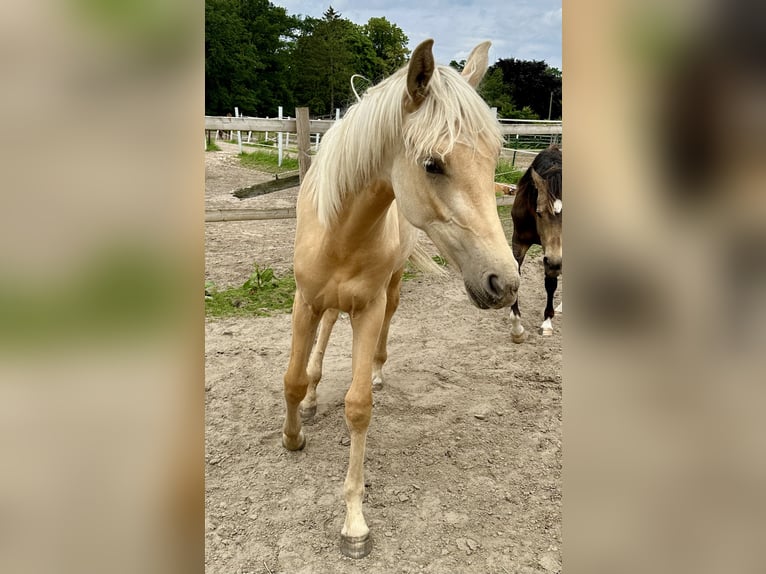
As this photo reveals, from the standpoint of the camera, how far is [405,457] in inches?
107

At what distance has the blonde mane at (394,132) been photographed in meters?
1.51

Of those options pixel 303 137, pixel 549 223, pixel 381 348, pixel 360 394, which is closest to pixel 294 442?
pixel 360 394

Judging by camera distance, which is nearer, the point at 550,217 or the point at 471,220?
the point at 471,220

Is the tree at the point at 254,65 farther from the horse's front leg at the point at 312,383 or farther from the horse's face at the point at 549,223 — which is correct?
the horse's front leg at the point at 312,383

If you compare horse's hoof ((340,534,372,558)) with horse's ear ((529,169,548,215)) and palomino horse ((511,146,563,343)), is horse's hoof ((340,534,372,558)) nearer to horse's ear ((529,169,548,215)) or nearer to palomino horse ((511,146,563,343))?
palomino horse ((511,146,563,343))

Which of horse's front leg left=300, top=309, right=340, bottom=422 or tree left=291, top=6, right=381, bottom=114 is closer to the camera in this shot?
horse's front leg left=300, top=309, right=340, bottom=422

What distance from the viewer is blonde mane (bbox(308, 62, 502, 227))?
4.96 ft

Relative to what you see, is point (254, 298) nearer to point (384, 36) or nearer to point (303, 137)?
point (303, 137)

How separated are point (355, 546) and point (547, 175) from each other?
358 cm

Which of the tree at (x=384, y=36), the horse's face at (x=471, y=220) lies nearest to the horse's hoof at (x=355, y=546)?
the horse's face at (x=471, y=220)

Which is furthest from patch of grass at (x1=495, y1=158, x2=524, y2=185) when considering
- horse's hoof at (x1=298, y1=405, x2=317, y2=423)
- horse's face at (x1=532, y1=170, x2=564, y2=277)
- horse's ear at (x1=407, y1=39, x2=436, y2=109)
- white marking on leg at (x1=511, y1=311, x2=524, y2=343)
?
horse's ear at (x1=407, y1=39, x2=436, y2=109)
